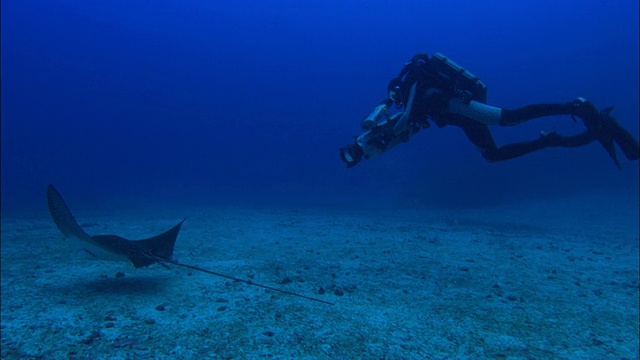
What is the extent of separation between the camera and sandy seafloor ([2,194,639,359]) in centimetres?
340

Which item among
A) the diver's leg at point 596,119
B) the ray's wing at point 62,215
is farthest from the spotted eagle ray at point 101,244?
the diver's leg at point 596,119

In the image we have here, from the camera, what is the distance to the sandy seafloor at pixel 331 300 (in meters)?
3.40

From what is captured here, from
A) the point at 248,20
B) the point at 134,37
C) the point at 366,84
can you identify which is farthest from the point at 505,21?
the point at 134,37

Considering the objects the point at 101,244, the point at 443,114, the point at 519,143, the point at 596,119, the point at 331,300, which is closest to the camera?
the point at 101,244

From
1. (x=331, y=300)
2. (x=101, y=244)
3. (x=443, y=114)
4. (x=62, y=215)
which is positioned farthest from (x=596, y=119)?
(x=62, y=215)

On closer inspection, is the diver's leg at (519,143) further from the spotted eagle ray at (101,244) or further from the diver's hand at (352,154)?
the spotted eagle ray at (101,244)

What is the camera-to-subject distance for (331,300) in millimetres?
4590

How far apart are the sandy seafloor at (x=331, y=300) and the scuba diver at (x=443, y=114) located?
6.86 ft

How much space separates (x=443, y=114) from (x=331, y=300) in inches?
129

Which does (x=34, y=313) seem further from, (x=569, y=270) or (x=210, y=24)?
(x=210, y=24)

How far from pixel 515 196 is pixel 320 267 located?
20448mm

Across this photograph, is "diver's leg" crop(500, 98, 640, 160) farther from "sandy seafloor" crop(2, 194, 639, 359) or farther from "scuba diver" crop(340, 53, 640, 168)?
"sandy seafloor" crop(2, 194, 639, 359)

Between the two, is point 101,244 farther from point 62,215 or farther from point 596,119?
point 596,119

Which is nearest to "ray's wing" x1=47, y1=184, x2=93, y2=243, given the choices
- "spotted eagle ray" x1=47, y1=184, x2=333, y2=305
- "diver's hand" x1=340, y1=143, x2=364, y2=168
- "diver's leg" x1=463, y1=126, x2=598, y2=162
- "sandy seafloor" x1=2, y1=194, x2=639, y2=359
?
"spotted eagle ray" x1=47, y1=184, x2=333, y2=305
